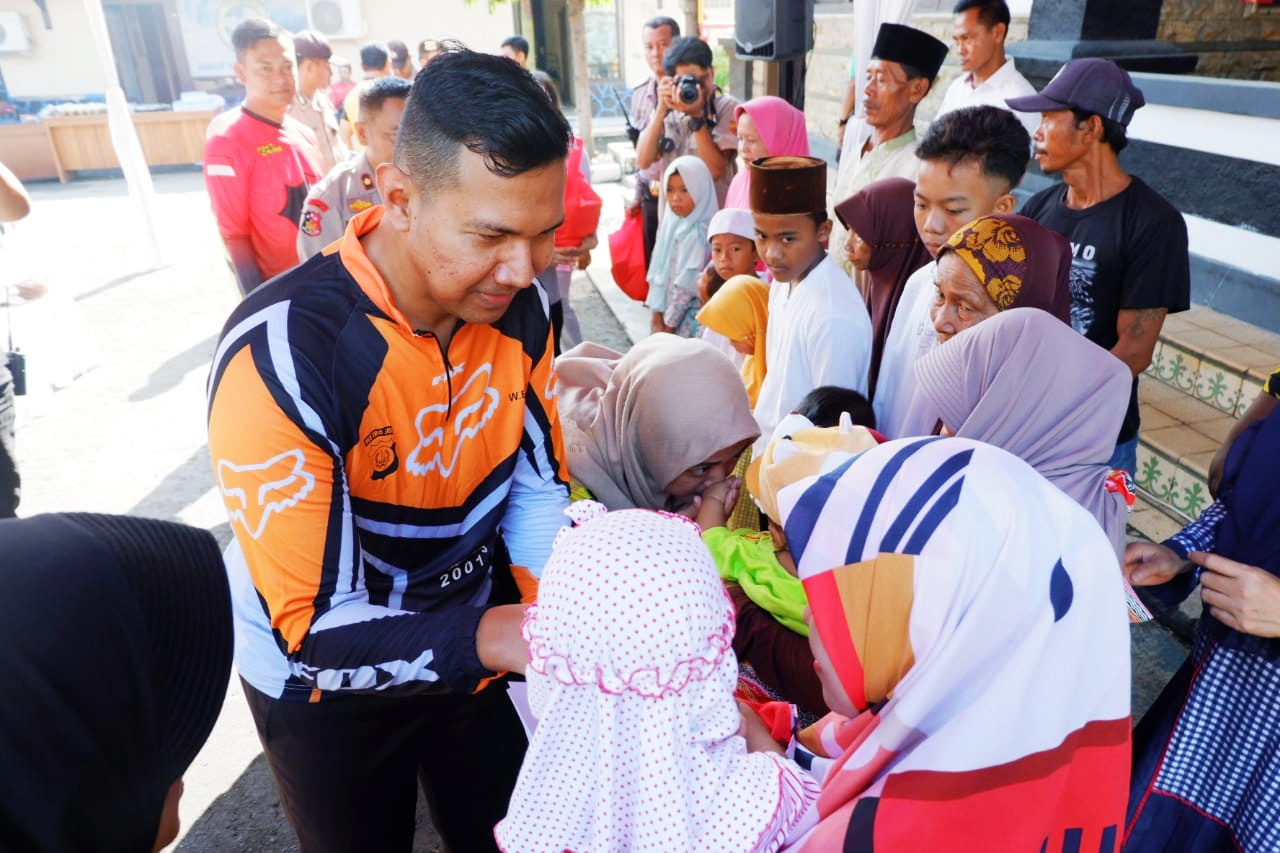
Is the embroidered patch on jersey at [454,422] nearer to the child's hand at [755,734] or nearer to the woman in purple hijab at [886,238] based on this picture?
the child's hand at [755,734]

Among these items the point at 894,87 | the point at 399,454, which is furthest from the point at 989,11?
the point at 399,454

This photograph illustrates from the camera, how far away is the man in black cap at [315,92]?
6586 millimetres

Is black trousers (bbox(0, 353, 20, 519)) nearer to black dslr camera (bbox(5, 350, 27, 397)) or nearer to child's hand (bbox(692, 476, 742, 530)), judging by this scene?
black dslr camera (bbox(5, 350, 27, 397))

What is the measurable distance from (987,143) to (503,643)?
2358 millimetres

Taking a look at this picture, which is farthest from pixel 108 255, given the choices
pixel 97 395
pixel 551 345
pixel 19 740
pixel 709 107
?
pixel 19 740

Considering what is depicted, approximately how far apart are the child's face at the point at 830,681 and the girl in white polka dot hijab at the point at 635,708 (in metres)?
0.16

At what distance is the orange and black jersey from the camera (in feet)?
4.24

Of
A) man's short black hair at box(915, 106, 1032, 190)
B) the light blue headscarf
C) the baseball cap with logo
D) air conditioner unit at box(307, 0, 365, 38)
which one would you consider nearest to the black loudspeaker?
the light blue headscarf

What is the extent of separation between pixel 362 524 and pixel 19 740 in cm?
74

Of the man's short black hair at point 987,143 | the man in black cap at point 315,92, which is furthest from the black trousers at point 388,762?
the man in black cap at point 315,92

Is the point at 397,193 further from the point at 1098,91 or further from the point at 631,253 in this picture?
the point at 631,253

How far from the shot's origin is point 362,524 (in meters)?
1.51

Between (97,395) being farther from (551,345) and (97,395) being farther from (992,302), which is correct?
(992,302)

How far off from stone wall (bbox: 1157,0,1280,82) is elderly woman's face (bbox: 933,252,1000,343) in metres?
3.99
